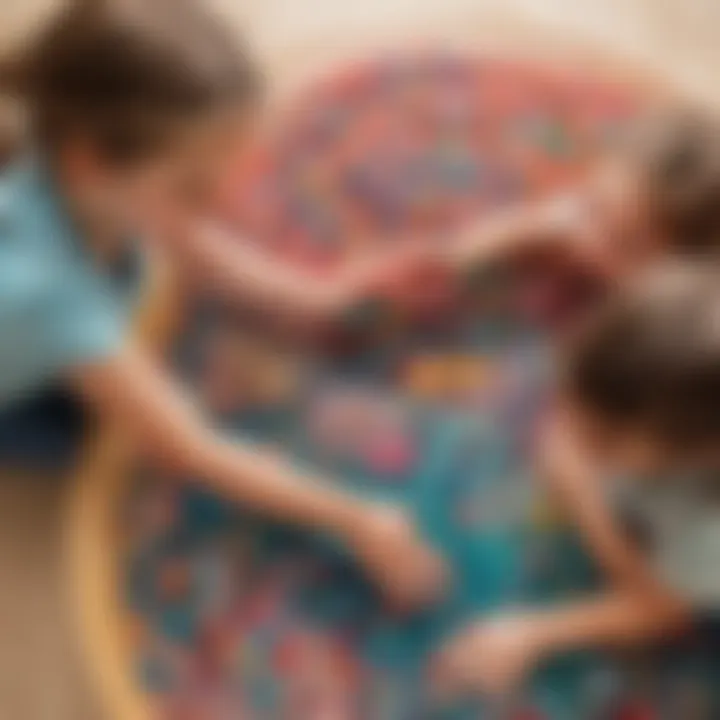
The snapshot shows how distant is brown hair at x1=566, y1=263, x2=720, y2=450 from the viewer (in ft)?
2.64

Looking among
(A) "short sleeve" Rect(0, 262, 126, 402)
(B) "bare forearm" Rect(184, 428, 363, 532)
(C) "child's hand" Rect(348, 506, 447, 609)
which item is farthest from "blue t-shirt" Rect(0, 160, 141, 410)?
(C) "child's hand" Rect(348, 506, 447, 609)

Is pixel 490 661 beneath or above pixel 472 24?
beneath

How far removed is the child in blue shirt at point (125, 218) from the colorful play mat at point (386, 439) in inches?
1.2

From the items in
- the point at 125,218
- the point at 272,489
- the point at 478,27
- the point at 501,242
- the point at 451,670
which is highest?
the point at 478,27

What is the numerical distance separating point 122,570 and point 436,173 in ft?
1.36

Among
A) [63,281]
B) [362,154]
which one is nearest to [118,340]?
[63,281]

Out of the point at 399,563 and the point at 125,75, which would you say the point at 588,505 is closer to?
the point at 399,563

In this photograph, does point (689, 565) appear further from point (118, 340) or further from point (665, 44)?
point (665, 44)

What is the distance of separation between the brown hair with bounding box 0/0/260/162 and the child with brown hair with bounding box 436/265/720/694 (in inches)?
11.7

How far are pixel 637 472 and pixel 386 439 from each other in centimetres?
22

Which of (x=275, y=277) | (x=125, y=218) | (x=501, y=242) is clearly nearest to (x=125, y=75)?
(x=125, y=218)

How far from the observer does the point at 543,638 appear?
96 centimetres

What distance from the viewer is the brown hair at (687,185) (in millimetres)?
973

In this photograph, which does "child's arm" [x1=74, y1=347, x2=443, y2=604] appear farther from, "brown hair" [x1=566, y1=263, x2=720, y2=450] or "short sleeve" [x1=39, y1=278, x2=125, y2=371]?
"brown hair" [x1=566, y1=263, x2=720, y2=450]
